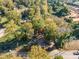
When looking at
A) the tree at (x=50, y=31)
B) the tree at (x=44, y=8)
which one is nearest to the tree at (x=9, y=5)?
Result: the tree at (x=44, y=8)

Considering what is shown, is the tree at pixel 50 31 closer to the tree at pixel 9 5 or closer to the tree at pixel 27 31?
the tree at pixel 27 31

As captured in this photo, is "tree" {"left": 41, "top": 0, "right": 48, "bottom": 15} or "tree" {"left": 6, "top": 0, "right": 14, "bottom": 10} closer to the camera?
"tree" {"left": 41, "top": 0, "right": 48, "bottom": 15}

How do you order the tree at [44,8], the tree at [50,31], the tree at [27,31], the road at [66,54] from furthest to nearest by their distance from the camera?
the tree at [44,8] < the tree at [27,31] < the tree at [50,31] < the road at [66,54]

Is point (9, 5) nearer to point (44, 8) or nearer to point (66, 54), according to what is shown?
point (44, 8)

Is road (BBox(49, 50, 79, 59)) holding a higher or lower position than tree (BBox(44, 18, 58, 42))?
lower

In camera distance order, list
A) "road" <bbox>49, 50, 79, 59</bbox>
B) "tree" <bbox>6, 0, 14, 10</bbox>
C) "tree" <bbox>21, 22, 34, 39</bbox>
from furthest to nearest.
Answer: "tree" <bbox>6, 0, 14, 10</bbox>, "tree" <bbox>21, 22, 34, 39</bbox>, "road" <bbox>49, 50, 79, 59</bbox>

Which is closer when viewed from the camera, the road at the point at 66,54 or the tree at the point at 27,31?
the road at the point at 66,54

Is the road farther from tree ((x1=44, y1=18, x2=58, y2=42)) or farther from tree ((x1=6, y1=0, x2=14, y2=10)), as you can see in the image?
tree ((x1=6, y1=0, x2=14, y2=10))

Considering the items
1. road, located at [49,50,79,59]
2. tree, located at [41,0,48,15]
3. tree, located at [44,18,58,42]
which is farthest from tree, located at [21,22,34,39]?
tree, located at [41,0,48,15]

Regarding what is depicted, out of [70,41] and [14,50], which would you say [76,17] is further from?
[14,50]

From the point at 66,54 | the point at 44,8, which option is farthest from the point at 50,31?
the point at 44,8

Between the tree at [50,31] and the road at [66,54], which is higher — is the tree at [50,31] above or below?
above
